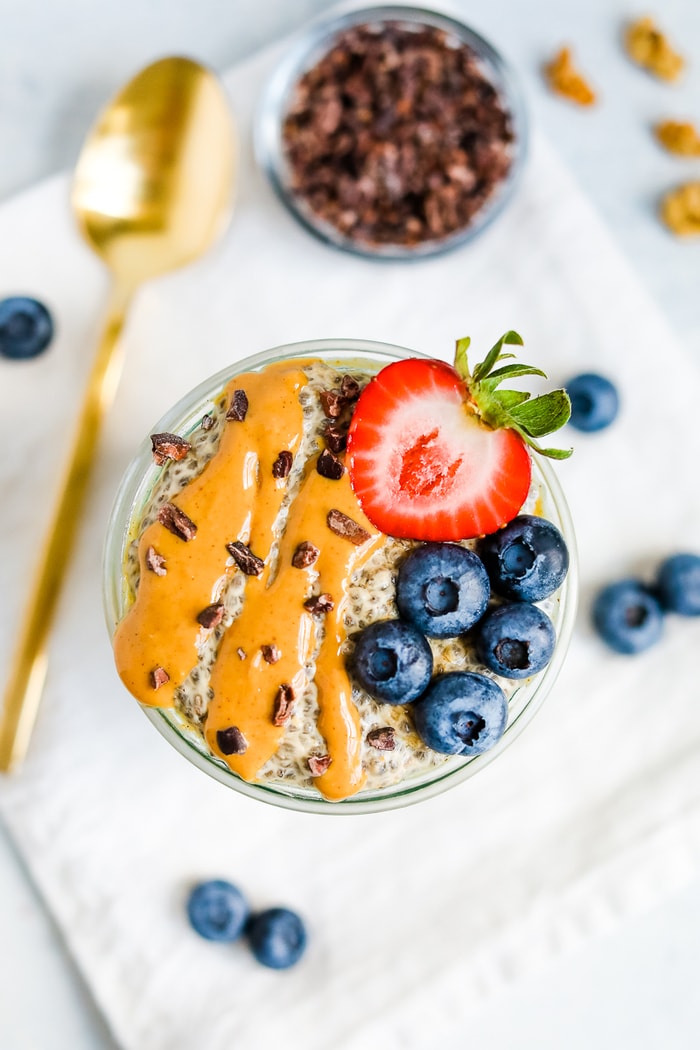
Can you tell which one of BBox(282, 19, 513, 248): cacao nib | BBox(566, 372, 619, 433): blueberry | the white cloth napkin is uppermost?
BBox(282, 19, 513, 248): cacao nib

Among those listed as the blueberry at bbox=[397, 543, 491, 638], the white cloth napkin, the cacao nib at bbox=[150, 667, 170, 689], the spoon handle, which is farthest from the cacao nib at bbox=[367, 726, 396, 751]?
the spoon handle

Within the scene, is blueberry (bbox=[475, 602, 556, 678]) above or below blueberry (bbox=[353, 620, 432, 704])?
above

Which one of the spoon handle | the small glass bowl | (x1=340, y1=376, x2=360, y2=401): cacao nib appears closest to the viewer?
(x1=340, y1=376, x2=360, y2=401): cacao nib

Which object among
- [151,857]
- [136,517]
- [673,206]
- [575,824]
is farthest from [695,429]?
[151,857]

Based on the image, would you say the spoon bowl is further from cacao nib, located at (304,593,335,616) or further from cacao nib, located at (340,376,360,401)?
cacao nib, located at (304,593,335,616)

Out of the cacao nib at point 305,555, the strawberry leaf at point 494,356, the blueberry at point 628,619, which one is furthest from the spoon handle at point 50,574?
the blueberry at point 628,619

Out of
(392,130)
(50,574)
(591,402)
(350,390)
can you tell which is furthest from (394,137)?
(50,574)

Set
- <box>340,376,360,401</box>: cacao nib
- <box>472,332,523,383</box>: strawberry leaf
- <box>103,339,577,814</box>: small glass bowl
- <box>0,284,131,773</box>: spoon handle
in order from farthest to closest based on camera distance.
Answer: <box>0,284,131,773</box>: spoon handle
<box>103,339,577,814</box>: small glass bowl
<box>340,376,360,401</box>: cacao nib
<box>472,332,523,383</box>: strawberry leaf
